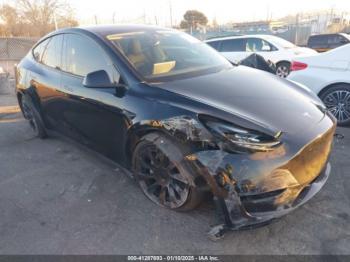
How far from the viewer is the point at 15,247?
2.48 metres

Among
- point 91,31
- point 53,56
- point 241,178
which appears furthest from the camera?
point 53,56

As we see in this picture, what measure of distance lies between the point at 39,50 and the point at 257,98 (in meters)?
3.46

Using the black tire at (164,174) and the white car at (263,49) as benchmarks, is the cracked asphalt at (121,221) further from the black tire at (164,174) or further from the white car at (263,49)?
the white car at (263,49)

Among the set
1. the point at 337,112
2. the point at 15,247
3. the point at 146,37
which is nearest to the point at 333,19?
the point at 337,112

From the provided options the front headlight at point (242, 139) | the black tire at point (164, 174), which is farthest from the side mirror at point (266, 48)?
the front headlight at point (242, 139)

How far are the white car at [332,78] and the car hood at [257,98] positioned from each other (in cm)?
210

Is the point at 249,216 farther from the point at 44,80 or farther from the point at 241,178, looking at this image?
the point at 44,80

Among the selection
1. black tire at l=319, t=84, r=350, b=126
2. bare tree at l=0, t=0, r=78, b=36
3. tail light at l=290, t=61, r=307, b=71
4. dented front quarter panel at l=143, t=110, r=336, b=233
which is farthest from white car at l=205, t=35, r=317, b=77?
bare tree at l=0, t=0, r=78, b=36

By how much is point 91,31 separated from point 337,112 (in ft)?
12.9

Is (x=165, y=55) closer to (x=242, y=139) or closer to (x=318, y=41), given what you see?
(x=242, y=139)

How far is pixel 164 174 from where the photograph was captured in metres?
2.73

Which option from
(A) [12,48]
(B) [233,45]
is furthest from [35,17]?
(B) [233,45]

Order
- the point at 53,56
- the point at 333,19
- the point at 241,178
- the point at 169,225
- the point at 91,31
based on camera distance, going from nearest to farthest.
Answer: the point at 241,178 → the point at 169,225 → the point at 91,31 → the point at 53,56 → the point at 333,19

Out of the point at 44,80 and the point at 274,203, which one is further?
the point at 44,80
